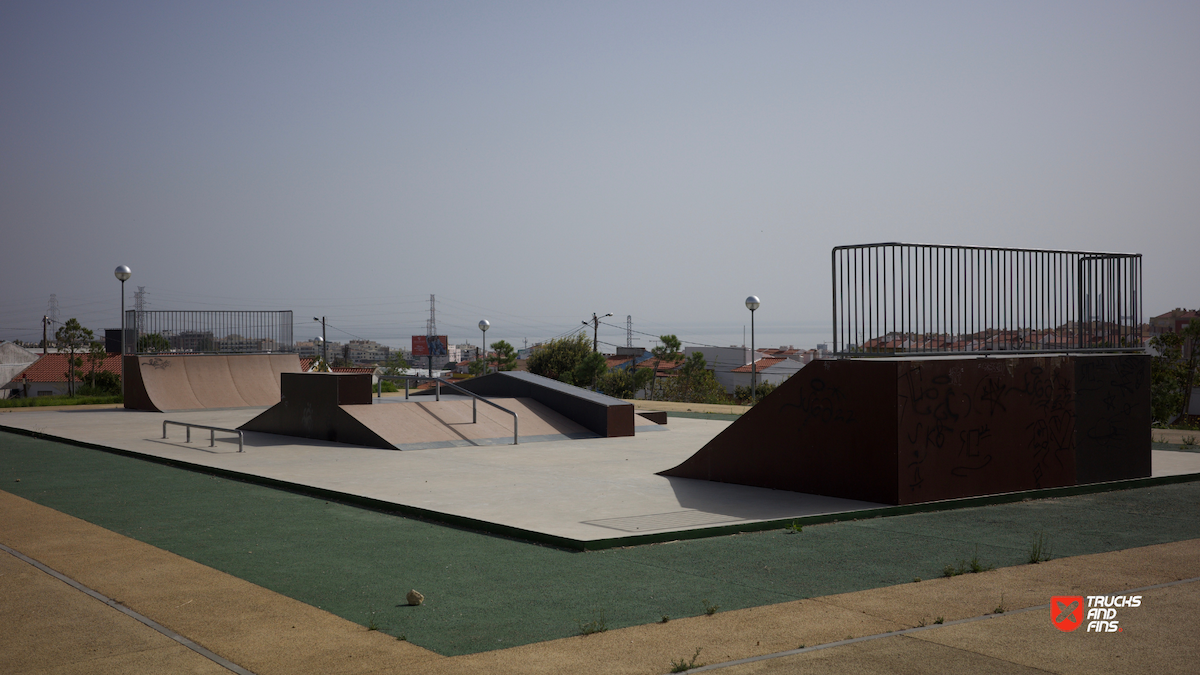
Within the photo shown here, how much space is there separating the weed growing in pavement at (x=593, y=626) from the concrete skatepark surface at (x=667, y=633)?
0.10 m

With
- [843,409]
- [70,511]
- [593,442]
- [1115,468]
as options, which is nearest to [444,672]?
[843,409]

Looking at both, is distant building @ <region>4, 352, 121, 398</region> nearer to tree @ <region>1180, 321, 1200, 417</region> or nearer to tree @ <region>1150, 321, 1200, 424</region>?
tree @ <region>1150, 321, 1200, 424</region>

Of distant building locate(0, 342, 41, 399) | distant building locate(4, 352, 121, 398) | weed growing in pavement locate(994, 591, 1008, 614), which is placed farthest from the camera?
distant building locate(0, 342, 41, 399)

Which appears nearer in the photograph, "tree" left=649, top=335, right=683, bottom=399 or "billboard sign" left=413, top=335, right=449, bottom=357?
"tree" left=649, top=335, right=683, bottom=399

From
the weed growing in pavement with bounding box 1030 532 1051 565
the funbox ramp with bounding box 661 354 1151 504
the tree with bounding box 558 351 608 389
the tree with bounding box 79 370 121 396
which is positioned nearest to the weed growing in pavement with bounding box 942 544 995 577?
the weed growing in pavement with bounding box 1030 532 1051 565

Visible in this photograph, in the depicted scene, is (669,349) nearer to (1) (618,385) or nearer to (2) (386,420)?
(1) (618,385)

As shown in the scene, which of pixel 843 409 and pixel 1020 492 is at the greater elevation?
pixel 843 409

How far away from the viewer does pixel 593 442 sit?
52.7 ft

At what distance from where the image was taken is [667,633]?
4859mm

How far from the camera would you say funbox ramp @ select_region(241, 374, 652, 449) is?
15344mm

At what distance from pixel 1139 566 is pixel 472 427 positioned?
11751mm

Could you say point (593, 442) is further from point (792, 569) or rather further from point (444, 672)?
point (444, 672)

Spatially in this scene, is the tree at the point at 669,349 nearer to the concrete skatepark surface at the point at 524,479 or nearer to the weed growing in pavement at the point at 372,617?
the concrete skatepark surface at the point at 524,479

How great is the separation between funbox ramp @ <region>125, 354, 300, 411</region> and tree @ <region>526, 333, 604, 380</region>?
16465 millimetres
